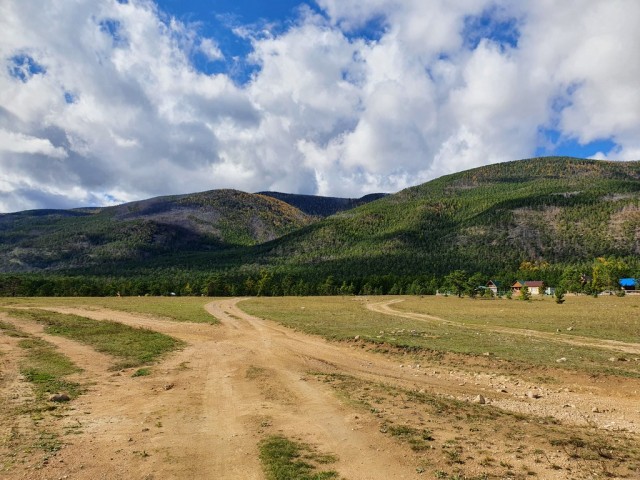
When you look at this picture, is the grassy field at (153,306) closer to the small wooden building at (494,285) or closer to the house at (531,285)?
the small wooden building at (494,285)

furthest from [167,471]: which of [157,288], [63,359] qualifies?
[157,288]

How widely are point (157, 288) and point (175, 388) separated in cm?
12540

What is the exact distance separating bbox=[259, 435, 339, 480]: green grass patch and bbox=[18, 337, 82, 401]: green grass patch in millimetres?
10355

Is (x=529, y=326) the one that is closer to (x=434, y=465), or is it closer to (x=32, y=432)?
(x=434, y=465)

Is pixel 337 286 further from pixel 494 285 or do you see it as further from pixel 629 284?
pixel 629 284

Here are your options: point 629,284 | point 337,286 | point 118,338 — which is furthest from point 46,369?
point 629,284

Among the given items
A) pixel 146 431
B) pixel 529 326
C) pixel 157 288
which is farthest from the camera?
pixel 157 288

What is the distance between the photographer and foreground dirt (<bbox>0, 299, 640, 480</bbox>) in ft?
33.8

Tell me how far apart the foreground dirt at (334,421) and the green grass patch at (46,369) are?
2.19 feet

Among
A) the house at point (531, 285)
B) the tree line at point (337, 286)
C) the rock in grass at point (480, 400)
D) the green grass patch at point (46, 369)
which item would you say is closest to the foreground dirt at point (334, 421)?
the rock in grass at point (480, 400)

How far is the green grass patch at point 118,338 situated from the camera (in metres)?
25.9

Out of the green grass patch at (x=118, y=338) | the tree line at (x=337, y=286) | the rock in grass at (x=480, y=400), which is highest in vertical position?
the tree line at (x=337, y=286)

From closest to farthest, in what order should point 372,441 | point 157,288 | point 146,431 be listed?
point 372,441 < point 146,431 < point 157,288

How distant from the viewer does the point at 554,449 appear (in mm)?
11234
